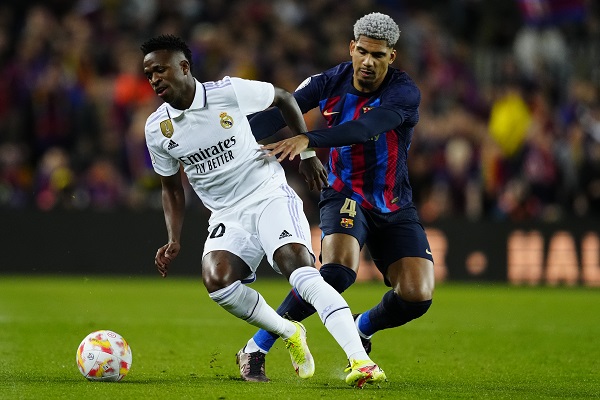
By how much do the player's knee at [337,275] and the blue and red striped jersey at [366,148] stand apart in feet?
1.89

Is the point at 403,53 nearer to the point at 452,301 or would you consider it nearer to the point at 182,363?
the point at 452,301

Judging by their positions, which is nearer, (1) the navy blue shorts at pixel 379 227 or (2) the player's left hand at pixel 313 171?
(2) the player's left hand at pixel 313 171

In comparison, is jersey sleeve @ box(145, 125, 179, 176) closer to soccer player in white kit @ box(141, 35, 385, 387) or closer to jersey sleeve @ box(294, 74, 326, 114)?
soccer player in white kit @ box(141, 35, 385, 387)

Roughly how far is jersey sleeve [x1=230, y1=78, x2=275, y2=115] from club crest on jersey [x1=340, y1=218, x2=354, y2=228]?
0.92 metres

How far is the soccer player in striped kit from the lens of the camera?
23.6 feet

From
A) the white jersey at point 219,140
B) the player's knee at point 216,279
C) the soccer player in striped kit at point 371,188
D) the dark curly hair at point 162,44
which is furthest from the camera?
the soccer player in striped kit at point 371,188

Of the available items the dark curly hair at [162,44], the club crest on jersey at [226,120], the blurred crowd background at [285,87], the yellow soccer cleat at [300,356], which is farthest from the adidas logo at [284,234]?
the blurred crowd background at [285,87]

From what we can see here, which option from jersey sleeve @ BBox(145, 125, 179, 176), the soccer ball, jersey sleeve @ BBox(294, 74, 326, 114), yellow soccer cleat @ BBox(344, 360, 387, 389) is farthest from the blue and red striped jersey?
the soccer ball

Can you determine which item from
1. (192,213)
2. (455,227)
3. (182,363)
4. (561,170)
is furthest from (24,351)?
(561,170)

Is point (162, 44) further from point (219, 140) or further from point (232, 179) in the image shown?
point (232, 179)

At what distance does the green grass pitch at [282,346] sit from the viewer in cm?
652

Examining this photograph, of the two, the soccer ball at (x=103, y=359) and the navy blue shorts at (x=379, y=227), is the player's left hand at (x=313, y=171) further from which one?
the soccer ball at (x=103, y=359)

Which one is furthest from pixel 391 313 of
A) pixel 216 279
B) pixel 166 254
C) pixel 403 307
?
pixel 166 254

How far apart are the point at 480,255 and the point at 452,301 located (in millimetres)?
2244
